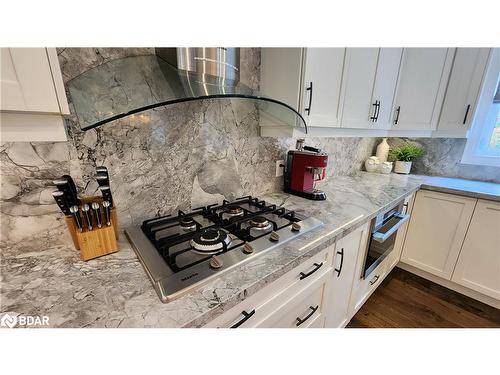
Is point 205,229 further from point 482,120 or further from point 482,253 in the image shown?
point 482,120

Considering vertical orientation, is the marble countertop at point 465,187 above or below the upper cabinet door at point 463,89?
below

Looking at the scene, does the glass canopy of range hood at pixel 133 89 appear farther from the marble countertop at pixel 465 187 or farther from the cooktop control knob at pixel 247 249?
the marble countertop at pixel 465 187

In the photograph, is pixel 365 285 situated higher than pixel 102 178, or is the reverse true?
pixel 102 178

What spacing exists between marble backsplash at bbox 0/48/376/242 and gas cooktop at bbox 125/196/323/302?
12 cm

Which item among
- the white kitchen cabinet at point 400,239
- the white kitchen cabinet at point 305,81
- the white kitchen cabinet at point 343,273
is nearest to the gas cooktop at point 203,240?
the white kitchen cabinet at point 343,273

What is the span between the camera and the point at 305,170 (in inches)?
52.6

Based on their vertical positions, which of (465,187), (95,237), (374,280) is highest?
(95,237)

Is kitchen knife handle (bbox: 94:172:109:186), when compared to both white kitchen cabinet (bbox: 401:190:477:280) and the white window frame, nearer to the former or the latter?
white kitchen cabinet (bbox: 401:190:477:280)

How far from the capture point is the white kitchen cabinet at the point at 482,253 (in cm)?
155

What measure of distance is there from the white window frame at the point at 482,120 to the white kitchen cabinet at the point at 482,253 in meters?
0.65

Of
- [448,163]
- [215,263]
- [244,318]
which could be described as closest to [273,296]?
[244,318]

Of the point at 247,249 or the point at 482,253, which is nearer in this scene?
the point at 247,249

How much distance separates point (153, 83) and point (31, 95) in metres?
0.26
